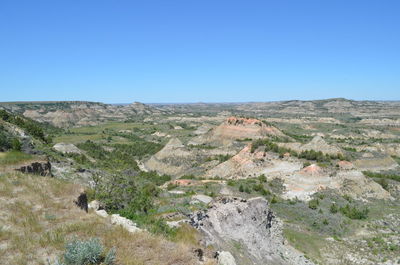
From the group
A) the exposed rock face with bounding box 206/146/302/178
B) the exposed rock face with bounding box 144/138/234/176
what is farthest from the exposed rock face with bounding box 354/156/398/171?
the exposed rock face with bounding box 144/138/234/176

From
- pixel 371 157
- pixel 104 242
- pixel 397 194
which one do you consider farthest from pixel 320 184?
pixel 104 242

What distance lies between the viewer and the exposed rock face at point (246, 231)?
58.3 feet

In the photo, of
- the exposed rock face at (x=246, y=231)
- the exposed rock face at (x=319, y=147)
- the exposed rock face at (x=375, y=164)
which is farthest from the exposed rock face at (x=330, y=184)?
the exposed rock face at (x=375, y=164)

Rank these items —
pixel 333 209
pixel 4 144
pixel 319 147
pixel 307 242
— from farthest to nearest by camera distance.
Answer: pixel 319 147 → pixel 333 209 → pixel 4 144 → pixel 307 242

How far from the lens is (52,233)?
866 cm

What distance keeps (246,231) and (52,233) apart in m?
15.3

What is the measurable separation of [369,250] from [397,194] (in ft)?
78.1

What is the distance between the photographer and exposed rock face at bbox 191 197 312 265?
17781 mm

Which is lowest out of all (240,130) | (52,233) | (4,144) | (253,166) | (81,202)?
(253,166)

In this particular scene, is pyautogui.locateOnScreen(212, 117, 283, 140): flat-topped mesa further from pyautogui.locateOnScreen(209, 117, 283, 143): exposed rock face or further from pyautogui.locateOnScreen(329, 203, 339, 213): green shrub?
pyautogui.locateOnScreen(329, 203, 339, 213): green shrub

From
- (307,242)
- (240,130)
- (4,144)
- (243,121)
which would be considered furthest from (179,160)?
(307,242)

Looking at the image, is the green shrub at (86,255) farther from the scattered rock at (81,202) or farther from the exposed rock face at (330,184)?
the exposed rock face at (330,184)

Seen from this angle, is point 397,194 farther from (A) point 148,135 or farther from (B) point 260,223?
(A) point 148,135

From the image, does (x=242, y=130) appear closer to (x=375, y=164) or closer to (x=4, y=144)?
(x=375, y=164)
